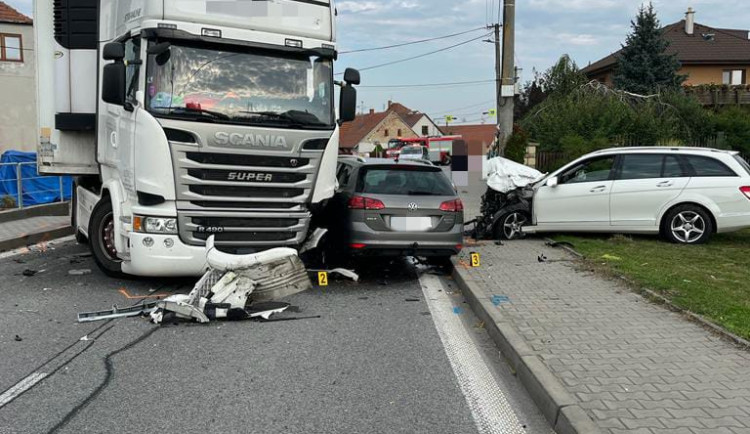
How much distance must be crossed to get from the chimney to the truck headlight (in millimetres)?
50921

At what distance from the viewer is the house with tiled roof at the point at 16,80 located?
3228 cm

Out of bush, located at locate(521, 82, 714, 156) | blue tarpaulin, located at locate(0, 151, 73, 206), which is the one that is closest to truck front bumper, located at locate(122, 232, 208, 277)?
blue tarpaulin, located at locate(0, 151, 73, 206)

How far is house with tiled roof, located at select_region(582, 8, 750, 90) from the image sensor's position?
4406cm

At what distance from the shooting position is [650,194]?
1051 centimetres

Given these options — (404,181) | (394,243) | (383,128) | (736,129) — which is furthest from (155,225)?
(383,128)

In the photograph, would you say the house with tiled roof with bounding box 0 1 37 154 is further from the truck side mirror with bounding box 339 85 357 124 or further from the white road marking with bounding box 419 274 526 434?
the white road marking with bounding box 419 274 526 434

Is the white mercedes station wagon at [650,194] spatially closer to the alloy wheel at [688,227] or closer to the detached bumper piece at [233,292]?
the alloy wheel at [688,227]

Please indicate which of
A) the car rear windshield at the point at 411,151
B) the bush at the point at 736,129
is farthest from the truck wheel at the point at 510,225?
the car rear windshield at the point at 411,151

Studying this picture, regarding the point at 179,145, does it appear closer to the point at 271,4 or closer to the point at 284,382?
the point at 271,4

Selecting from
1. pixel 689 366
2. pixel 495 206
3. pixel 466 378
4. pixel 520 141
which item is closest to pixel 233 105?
pixel 466 378

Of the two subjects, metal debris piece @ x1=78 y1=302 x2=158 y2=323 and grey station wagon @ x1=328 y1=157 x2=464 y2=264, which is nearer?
metal debris piece @ x1=78 y1=302 x2=158 y2=323

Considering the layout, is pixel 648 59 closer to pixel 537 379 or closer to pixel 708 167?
pixel 708 167

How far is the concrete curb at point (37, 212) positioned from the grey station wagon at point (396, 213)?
794 centimetres

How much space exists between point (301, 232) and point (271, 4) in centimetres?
271
